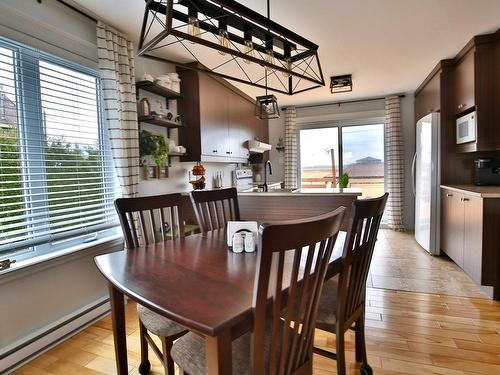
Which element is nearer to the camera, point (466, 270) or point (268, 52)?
point (268, 52)

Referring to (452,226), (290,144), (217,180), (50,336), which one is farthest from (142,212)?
(290,144)

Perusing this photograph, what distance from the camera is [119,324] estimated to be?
1.36 m

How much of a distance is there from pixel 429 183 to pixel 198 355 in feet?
12.0

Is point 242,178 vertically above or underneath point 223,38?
underneath

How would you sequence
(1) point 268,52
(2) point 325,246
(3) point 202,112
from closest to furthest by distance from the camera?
1. (2) point 325,246
2. (1) point 268,52
3. (3) point 202,112

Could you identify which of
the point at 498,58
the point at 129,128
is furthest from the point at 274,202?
the point at 498,58

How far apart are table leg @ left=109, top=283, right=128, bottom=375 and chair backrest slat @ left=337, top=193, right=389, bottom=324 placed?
1.00 metres

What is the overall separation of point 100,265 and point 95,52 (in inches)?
73.7

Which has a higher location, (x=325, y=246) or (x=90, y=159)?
(x=90, y=159)

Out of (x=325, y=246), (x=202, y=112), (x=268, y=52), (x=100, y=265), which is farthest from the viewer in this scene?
(x=202, y=112)

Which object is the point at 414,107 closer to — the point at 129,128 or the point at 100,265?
the point at 129,128

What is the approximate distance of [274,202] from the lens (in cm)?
297

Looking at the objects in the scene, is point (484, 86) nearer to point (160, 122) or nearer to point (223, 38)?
point (223, 38)

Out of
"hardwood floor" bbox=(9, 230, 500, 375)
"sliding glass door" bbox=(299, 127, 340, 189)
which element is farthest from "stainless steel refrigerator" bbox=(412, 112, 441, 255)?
"sliding glass door" bbox=(299, 127, 340, 189)
